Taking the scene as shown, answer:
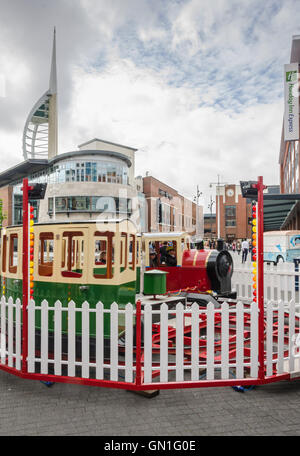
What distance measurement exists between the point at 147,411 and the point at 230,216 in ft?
251

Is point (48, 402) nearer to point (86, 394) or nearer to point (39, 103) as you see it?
point (86, 394)

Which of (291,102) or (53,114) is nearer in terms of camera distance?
(291,102)

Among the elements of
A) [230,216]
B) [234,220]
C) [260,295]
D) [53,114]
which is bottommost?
[260,295]

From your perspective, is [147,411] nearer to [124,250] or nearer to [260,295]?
[260,295]

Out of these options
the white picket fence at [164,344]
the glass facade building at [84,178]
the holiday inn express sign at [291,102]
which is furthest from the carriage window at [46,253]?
the glass facade building at [84,178]

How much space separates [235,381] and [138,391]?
1.28 metres

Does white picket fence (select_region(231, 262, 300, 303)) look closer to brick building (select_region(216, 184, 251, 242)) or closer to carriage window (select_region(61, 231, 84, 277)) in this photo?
carriage window (select_region(61, 231, 84, 277))

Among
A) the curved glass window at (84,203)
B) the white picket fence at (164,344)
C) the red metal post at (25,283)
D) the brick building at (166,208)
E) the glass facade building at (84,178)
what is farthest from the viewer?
the brick building at (166,208)

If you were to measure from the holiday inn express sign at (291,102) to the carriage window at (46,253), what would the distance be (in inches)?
737

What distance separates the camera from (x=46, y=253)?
6.14 m

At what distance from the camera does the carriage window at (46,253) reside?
17.3ft

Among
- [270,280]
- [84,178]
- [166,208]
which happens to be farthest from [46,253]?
[166,208]

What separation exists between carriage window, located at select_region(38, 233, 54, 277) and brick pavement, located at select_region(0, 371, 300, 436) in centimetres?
177

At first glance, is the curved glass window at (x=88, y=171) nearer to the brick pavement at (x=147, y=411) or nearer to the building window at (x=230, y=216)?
the building window at (x=230, y=216)
